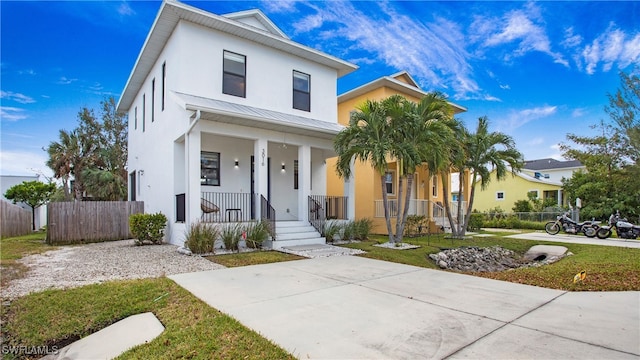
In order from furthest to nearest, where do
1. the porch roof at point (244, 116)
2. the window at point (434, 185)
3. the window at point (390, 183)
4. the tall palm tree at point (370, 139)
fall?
the window at point (434, 185) < the window at point (390, 183) < the tall palm tree at point (370, 139) < the porch roof at point (244, 116)

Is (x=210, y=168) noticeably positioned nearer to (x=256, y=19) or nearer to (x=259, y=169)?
(x=259, y=169)

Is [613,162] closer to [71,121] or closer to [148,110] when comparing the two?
[148,110]

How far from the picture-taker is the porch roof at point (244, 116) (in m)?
9.75

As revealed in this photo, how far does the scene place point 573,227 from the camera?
16.4 meters

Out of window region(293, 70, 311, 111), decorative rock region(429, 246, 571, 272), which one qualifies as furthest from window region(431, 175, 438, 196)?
window region(293, 70, 311, 111)

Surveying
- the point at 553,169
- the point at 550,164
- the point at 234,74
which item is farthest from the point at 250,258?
the point at 550,164

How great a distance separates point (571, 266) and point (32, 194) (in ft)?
91.0

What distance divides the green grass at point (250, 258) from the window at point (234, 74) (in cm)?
610

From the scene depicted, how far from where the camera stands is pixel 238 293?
5.40 metres

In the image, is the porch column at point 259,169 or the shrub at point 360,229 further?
the shrub at point 360,229

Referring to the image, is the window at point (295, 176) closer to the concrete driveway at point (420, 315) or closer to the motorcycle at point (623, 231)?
the concrete driveway at point (420, 315)

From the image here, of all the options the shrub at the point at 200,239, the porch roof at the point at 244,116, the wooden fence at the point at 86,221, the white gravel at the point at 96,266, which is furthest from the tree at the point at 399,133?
the wooden fence at the point at 86,221

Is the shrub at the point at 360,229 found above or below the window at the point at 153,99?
below

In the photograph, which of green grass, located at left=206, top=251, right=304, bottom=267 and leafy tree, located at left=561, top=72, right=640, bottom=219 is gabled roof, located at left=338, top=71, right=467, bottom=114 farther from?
green grass, located at left=206, top=251, right=304, bottom=267
